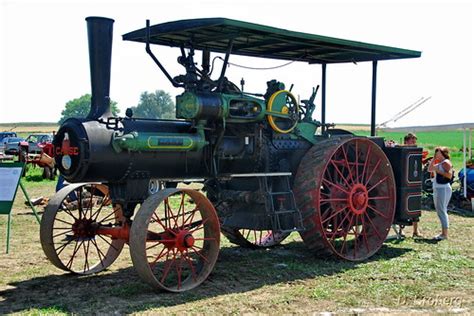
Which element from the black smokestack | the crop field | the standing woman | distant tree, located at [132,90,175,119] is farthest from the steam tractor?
distant tree, located at [132,90,175,119]

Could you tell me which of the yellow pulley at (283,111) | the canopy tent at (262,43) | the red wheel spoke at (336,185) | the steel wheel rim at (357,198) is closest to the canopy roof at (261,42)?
the canopy tent at (262,43)

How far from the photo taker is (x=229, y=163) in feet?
21.9

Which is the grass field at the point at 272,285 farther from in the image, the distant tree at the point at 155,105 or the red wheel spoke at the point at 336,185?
the distant tree at the point at 155,105

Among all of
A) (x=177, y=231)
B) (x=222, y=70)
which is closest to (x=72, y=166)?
(x=177, y=231)

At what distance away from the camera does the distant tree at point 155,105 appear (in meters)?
78.3

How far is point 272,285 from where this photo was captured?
19.0 feet

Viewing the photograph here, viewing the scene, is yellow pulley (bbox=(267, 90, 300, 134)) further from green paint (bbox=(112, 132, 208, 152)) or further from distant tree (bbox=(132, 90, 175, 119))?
distant tree (bbox=(132, 90, 175, 119))

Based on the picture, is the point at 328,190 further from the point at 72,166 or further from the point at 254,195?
the point at 72,166

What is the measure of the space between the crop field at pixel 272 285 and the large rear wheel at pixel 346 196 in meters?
0.25

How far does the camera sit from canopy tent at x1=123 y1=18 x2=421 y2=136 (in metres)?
6.07

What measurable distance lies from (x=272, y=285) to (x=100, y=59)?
2710 mm

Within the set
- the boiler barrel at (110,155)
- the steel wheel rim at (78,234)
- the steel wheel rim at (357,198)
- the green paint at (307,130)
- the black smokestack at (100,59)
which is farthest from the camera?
the green paint at (307,130)

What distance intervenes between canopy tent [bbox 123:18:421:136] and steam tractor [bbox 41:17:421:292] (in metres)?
0.02

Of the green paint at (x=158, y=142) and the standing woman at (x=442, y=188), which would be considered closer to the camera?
the green paint at (x=158, y=142)
